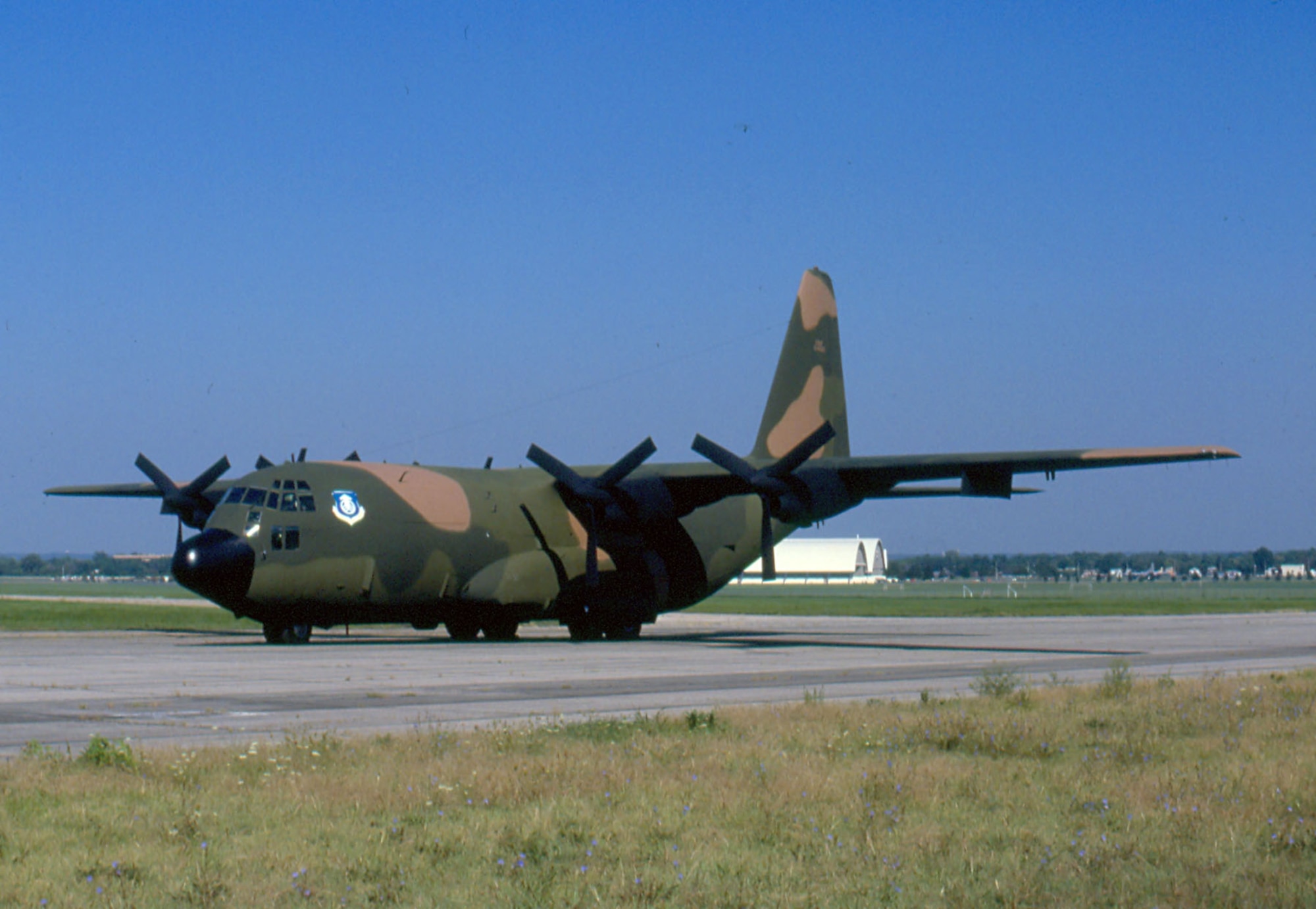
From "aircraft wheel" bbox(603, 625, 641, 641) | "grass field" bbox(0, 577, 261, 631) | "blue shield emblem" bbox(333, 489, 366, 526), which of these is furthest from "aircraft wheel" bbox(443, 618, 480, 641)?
"grass field" bbox(0, 577, 261, 631)

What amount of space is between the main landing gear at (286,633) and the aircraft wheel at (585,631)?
7141 mm

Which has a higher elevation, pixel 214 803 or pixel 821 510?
pixel 821 510

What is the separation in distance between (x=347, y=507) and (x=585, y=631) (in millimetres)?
7997

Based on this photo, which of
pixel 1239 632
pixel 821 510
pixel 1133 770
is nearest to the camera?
pixel 1133 770

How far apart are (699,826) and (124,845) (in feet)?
11.7

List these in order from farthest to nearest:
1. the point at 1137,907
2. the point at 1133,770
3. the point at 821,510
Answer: the point at 821,510 → the point at 1133,770 → the point at 1137,907

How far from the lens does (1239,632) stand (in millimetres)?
41594

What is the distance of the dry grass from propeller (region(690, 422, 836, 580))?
1962 cm

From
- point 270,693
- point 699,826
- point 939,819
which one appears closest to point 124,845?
point 699,826

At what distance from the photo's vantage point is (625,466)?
35594 millimetres

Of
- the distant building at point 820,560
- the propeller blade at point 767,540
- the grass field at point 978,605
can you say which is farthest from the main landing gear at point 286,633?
the distant building at point 820,560

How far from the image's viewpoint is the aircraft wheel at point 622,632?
123 feet

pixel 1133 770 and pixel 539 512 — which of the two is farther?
pixel 539 512

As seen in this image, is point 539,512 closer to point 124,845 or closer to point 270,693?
point 270,693
